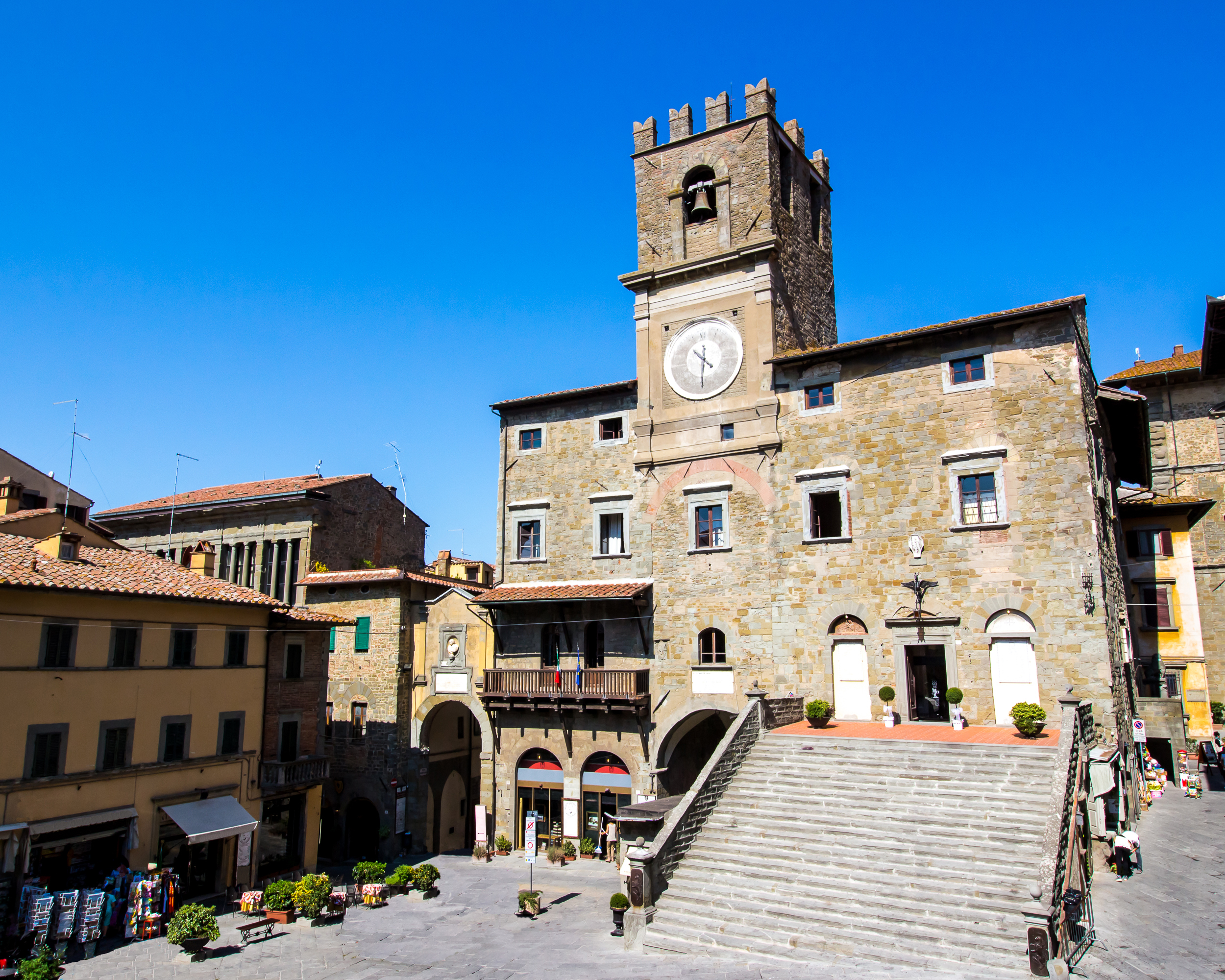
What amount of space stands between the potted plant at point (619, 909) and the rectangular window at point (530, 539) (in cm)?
1642

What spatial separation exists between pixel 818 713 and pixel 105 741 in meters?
19.4

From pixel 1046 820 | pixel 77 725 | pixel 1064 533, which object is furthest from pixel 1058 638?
pixel 77 725

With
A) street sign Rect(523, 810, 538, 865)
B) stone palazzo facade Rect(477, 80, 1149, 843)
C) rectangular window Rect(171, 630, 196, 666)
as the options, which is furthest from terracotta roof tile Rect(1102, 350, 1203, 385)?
rectangular window Rect(171, 630, 196, 666)

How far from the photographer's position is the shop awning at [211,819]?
926 inches

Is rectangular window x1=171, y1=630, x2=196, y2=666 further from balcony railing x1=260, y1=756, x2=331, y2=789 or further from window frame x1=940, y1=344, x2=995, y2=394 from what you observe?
window frame x1=940, y1=344, x2=995, y2=394

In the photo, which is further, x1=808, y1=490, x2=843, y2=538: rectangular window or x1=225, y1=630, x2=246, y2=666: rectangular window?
x1=808, y1=490, x2=843, y2=538: rectangular window

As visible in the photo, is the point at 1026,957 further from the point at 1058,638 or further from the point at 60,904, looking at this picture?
the point at 60,904

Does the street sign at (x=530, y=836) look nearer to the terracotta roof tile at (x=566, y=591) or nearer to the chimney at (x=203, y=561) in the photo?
the terracotta roof tile at (x=566, y=591)

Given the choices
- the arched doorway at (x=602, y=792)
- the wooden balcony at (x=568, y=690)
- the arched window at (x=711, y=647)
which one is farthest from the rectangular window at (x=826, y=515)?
the arched doorway at (x=602, y=792)

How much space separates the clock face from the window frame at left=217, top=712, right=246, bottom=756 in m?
18.2

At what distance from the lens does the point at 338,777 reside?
113ft

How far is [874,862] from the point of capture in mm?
17172

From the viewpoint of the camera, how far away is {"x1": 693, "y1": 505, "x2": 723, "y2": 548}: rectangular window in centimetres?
2986

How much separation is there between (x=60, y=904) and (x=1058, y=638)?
25.7 m
